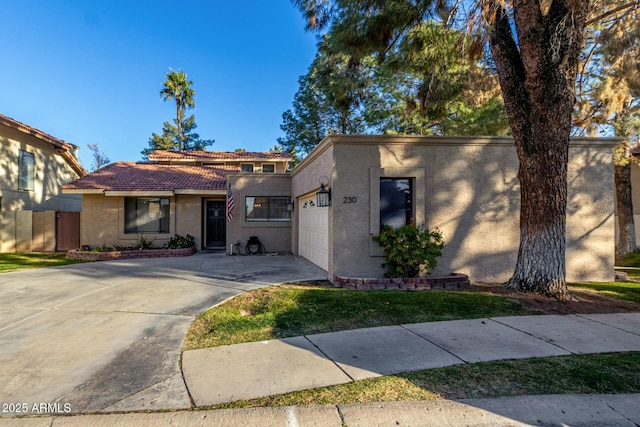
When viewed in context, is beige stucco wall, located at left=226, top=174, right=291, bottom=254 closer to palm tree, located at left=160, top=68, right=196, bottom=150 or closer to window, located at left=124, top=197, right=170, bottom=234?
window, located at left=124, top=197, right=170, bottom=234

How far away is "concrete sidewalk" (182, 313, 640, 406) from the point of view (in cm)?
334

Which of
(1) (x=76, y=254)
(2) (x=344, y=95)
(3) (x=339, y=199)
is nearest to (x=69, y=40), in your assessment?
(1) (x=76, y=254)

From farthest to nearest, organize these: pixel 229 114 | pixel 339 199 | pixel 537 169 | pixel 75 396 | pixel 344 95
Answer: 1. pixel 229 114
2. pixel 344 95
3. pixel 339 199
4. pixel 537 169
5. pixel 75 396

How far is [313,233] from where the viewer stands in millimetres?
10602

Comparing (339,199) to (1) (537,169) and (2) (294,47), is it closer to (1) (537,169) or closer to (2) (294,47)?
(1) (537,169)

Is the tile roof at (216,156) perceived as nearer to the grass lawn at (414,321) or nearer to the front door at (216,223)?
the front door at (216,223)

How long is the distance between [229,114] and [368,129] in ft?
37.0

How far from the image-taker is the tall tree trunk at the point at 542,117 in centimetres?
646

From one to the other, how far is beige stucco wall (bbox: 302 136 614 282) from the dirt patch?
158 centimetres

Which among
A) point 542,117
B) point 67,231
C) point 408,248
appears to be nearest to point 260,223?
point 408,248

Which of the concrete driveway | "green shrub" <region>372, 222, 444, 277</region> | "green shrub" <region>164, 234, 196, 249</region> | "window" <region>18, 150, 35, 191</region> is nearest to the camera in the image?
the concrete driveway

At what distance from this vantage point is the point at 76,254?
43.5ft

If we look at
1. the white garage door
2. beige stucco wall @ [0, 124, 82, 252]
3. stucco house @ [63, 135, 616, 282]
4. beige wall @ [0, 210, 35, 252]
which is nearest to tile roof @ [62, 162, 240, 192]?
beige wall @ [0, 210, 35, 252]

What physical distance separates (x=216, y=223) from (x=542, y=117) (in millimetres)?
13553
